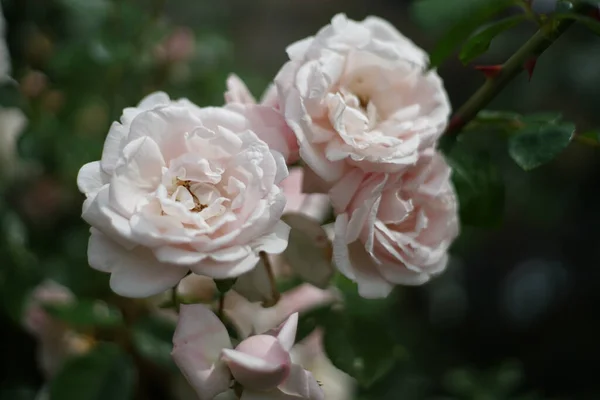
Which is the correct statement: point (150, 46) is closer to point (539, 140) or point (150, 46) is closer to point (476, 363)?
point (539, 140)

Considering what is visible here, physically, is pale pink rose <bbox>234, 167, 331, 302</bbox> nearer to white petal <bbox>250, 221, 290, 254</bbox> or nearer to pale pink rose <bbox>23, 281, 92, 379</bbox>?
white petal <bbox>250, 221, 290, 254</bbox>

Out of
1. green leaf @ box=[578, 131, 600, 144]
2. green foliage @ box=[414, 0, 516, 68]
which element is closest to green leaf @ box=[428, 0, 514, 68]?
green foliage @ box=[414, 0, 516, 68]

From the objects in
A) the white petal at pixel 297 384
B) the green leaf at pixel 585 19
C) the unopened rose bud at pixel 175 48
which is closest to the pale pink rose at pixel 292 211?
the white petal at pixel 297 384

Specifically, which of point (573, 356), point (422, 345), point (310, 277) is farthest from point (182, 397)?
point (573, 356)

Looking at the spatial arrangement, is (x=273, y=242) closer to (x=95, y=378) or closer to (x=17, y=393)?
(x=95, y=378)

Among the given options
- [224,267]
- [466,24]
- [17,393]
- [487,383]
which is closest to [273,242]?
[224,267]

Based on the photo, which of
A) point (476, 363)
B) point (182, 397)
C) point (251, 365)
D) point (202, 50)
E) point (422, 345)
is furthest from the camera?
point (476, 363)
